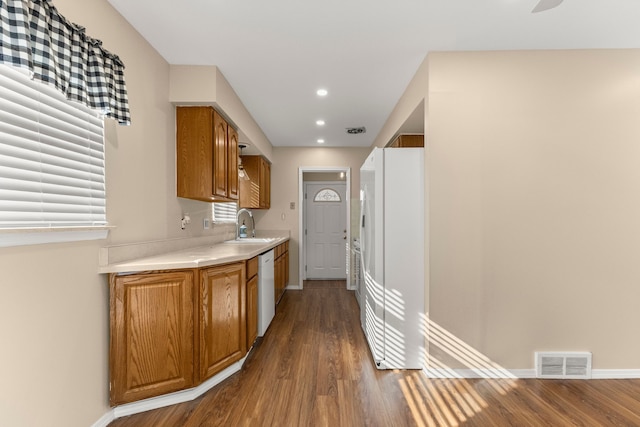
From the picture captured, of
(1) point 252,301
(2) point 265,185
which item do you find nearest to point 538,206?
(1) point 252,301

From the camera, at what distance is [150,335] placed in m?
2.06

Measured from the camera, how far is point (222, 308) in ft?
7.94

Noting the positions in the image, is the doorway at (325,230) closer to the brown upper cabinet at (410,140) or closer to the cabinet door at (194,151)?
the brown upper cabinet at (410,140)

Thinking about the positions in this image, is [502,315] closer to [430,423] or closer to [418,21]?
[430,423]

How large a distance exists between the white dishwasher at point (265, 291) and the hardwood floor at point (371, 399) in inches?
16.0

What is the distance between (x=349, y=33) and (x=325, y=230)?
15.0 feet

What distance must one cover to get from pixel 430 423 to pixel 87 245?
2226mm

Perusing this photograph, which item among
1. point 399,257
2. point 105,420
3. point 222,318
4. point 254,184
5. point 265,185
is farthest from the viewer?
point 265,185

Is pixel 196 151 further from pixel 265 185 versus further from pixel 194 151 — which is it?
pixel 265 185

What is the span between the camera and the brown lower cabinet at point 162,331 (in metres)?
2.00

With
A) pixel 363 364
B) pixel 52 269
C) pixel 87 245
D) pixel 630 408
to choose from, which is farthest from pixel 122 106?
pixel 630 408

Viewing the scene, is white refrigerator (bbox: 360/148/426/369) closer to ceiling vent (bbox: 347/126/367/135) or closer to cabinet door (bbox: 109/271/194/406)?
cabinet door (bbox: 109/271/194/406)

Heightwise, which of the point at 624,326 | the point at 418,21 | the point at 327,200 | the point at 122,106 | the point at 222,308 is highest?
the point at 418,21

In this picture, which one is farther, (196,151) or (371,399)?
(196,151)
